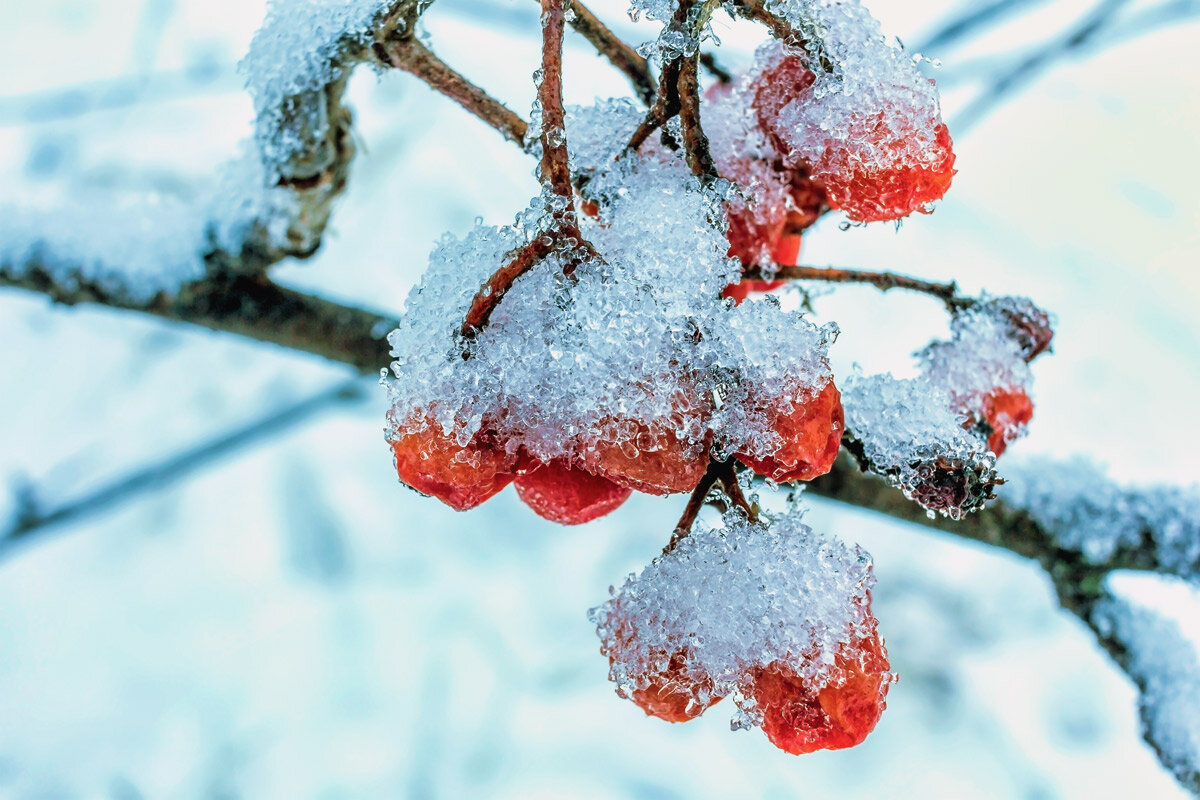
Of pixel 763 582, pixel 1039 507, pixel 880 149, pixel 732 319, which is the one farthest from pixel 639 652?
pixel 1039 507

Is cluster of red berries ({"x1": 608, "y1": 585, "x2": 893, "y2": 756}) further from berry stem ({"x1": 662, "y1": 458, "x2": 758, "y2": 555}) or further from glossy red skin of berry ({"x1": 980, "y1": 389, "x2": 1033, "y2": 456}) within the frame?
glossy red skin of berry ({"x1": 980, "y1": 389, "x2": 1033, "y2": 456})

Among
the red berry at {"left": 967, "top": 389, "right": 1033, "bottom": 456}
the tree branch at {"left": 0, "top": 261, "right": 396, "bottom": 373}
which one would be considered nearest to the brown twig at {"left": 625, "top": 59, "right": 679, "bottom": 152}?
the red berry at {"left": 967, "top": 389, "right": 1033, "bottom": 456}

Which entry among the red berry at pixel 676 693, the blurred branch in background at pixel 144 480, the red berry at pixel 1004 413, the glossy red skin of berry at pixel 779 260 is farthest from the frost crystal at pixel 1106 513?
the blurred branch in background at pixel 144 480

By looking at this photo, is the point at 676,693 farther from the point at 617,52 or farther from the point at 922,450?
the point at 617,52

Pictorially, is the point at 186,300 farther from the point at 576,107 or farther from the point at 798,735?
the point at 798,735

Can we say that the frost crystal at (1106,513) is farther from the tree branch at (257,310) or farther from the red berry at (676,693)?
the tree branch at (257,310)
